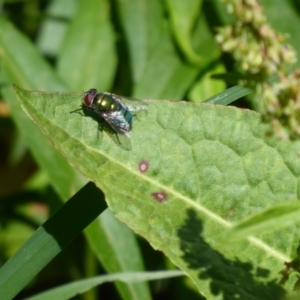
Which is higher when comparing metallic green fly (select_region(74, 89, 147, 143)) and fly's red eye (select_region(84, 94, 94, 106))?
fly's red eye (select_region(84, 94, 94, 106))

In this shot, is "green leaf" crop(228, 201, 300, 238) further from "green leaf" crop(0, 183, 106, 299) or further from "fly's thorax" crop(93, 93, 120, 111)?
"fly's thorax" crop(93, 93, 120, 111)

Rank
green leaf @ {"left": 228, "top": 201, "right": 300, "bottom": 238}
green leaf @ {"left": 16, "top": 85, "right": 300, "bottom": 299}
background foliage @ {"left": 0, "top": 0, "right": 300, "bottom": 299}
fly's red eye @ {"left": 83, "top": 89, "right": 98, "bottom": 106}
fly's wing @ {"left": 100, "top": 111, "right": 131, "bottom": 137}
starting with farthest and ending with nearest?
background foliage @ {"left": 0, "top": 0, "right": 300, "bottom": 299}, fly's red eye @ {"left": 83, "top": 89, "right": 98, "bottom": 106}, fly's wing @ {"left": 100, "top": 111, "right": 131, "bottom": 137}, green leaf @ {"left": 16, "top": 85, "right": 300, "bottom": 299}, green leaf @ {"left": 228, "top": 201, "right": 300, "bottom": 238}

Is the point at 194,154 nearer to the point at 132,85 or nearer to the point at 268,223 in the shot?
the point at 268,223

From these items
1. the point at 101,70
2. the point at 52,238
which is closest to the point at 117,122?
the point at 52,238

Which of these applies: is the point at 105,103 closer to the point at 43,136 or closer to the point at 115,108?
the point at 115,108

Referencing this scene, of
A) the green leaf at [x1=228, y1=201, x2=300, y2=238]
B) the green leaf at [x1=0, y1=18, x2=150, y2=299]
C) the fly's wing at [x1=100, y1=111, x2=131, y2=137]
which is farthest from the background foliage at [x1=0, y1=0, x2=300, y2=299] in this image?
the green leaf at [x1=228, y1=201, x2=300, y2=238]

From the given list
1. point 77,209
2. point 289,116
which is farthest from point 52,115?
point 289,116

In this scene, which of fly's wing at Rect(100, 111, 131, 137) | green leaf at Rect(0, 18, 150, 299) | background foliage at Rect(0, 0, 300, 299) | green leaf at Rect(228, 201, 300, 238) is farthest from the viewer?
background foliage at Rect(0, 0, 300, 299)

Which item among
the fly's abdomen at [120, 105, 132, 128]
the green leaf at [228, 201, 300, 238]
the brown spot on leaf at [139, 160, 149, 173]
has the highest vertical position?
the green leaf at [228, 201, 300, 238]

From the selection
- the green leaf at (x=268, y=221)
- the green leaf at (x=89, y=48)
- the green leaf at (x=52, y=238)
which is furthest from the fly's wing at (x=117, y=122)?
the green leaf at (x=89, y=48)
